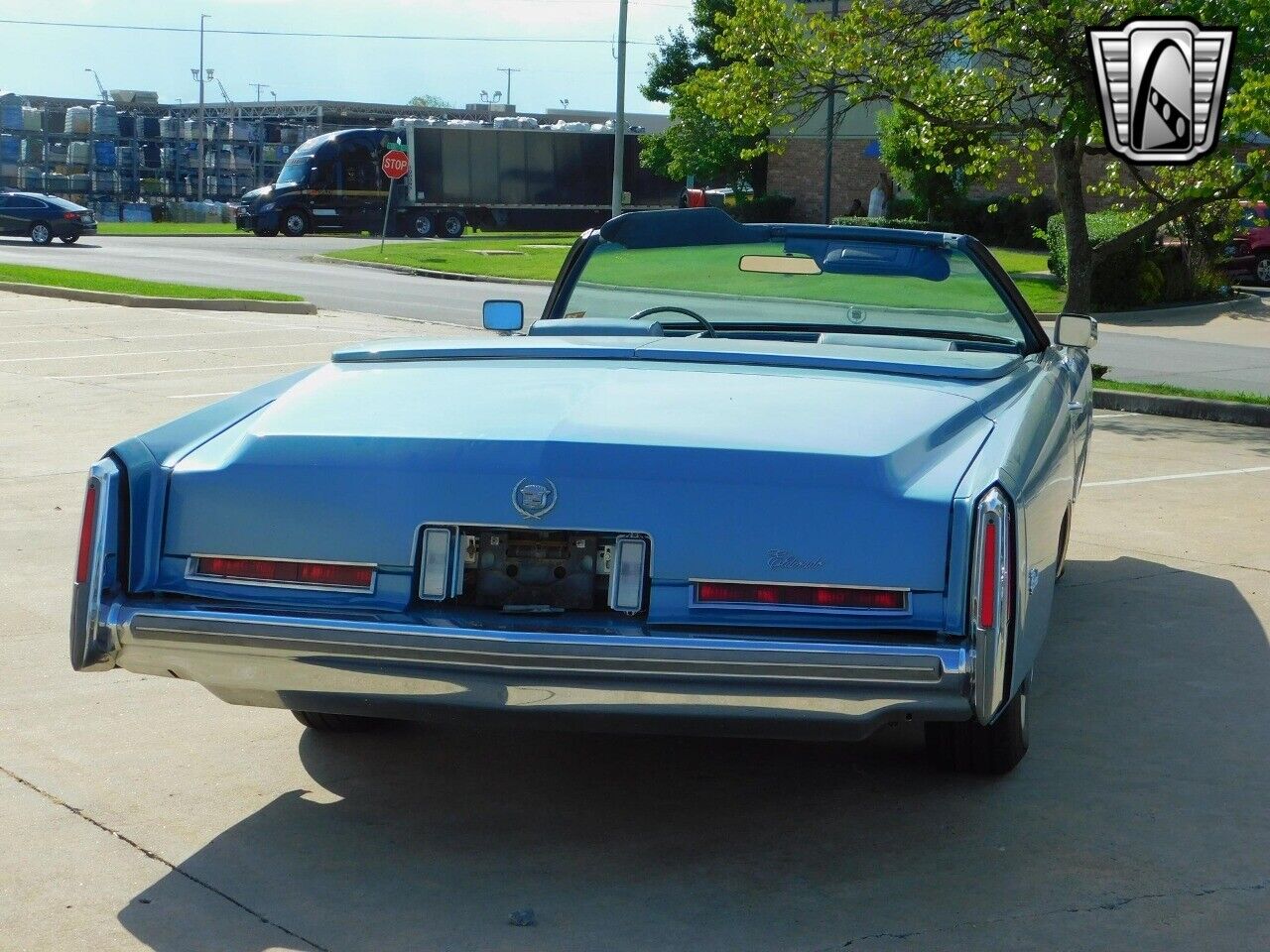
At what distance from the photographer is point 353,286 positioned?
2720 cm

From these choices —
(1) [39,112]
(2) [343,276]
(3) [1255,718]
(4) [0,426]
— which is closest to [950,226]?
(2) [343,276]

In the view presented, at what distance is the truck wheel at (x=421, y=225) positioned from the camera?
1891 inches

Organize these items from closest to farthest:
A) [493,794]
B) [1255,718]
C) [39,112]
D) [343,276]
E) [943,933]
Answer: [943,933] → [493,794] → [1255,718] → [343,276] → [39,112]

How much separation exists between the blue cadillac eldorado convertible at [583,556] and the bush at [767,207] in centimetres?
4327

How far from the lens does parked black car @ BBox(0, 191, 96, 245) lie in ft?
132

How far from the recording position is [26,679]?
5148 mm

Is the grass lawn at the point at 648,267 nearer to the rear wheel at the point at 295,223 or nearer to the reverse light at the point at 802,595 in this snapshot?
the reverse light at the point at 802,595

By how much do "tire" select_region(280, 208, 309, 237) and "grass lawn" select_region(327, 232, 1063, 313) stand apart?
5222mm

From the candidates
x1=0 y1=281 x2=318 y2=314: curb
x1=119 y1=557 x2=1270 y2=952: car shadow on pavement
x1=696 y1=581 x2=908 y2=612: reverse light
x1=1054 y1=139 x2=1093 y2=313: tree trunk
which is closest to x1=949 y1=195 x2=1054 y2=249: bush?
x1=0 y1=281 x2=318 y2=314: curb

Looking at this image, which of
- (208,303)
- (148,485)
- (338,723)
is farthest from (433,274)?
(148,485)

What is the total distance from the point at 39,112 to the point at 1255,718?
7856cm

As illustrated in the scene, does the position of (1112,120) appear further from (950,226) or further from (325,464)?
(950,226)

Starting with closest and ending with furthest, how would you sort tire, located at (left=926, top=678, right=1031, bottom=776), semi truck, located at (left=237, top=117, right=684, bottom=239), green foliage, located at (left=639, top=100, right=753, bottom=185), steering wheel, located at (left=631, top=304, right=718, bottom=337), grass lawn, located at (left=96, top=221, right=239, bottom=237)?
tire, located at (left=926, top=678, right=1031, bottom=776)
steering wheel, located at (left=631, top=304, right=718, bottom=337)
semi truck, located at (left=237, top=117, right=684, bottom=239)
grass lawn, located at (left=96, top=221, right=239, bottom=237)
green foliage, located at (left=639, top=100, right=753, bottom=185)

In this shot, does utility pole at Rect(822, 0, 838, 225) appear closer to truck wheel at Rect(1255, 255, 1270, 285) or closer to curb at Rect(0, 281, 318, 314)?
curb at Rect(0, 281, 318, 314)
